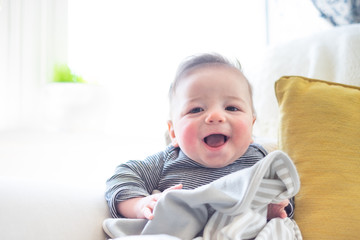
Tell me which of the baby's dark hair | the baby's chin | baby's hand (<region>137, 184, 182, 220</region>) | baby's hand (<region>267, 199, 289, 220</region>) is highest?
the baby's dark hair

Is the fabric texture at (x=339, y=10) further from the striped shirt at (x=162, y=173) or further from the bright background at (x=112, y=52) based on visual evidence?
the striped shirt at (x=162, y=173)

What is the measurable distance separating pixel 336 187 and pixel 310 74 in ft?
1.78

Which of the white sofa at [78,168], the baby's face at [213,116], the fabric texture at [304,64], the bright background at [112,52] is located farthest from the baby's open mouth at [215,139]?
the bright background at [112,52]

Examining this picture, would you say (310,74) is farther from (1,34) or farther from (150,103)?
(1,34)

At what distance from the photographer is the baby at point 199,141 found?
862mm

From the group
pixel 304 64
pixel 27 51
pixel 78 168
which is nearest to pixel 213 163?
pixel 304 64

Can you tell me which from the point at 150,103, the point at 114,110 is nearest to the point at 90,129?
the point at 114,110

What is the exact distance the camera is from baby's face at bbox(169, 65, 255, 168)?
878mm

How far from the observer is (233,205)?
678 millimetres

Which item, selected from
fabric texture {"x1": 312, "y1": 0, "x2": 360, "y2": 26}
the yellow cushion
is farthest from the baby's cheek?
fabric texture {"x1": 312, "y1": 0, "x2": 360, "y2": 26}

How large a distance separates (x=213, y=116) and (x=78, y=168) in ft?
3.89

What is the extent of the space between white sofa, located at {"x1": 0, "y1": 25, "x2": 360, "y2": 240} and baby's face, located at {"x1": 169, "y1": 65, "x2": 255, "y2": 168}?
9.6 inches

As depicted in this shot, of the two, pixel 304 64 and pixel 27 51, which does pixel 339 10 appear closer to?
pixel 304 64

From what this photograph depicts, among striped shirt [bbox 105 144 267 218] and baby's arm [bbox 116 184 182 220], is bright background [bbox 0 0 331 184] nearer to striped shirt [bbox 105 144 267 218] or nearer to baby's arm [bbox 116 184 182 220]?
striped shirt [bbox 105 144 267 218]
